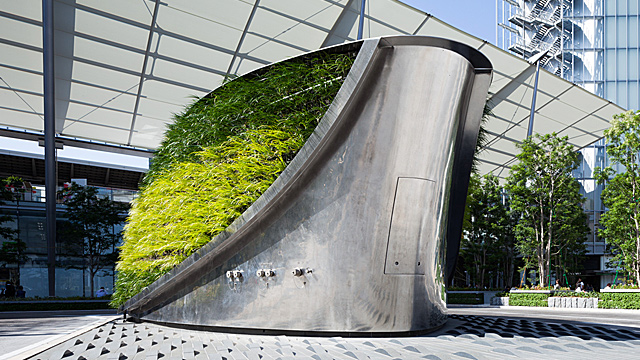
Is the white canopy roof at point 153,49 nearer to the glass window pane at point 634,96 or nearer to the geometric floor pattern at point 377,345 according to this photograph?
the geometric floor pattern at point 377,345

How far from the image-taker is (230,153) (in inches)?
312

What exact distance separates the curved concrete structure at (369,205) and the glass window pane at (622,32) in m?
50.0

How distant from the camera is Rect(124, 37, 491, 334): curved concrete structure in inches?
245

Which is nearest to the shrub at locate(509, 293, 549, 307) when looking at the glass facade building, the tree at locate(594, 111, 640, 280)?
the tree at locate(594, 111, 640, 280)

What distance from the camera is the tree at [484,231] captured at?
31.1 m

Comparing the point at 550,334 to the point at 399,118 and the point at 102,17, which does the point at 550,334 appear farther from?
the point at 102,17

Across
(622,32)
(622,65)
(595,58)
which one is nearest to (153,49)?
(595,58)

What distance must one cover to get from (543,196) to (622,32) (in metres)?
31.3

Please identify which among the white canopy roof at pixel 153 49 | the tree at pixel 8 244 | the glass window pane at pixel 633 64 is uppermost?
the glass window pane at pixel 633 64

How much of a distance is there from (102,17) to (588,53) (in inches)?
1843

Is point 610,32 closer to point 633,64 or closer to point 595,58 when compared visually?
point 595,58

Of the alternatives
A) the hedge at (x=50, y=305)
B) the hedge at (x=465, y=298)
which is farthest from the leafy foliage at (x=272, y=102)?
the hedge at (x=465, y=298)

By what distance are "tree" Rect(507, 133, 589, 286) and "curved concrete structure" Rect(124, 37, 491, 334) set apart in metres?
21.7

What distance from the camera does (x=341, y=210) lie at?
6434mm
